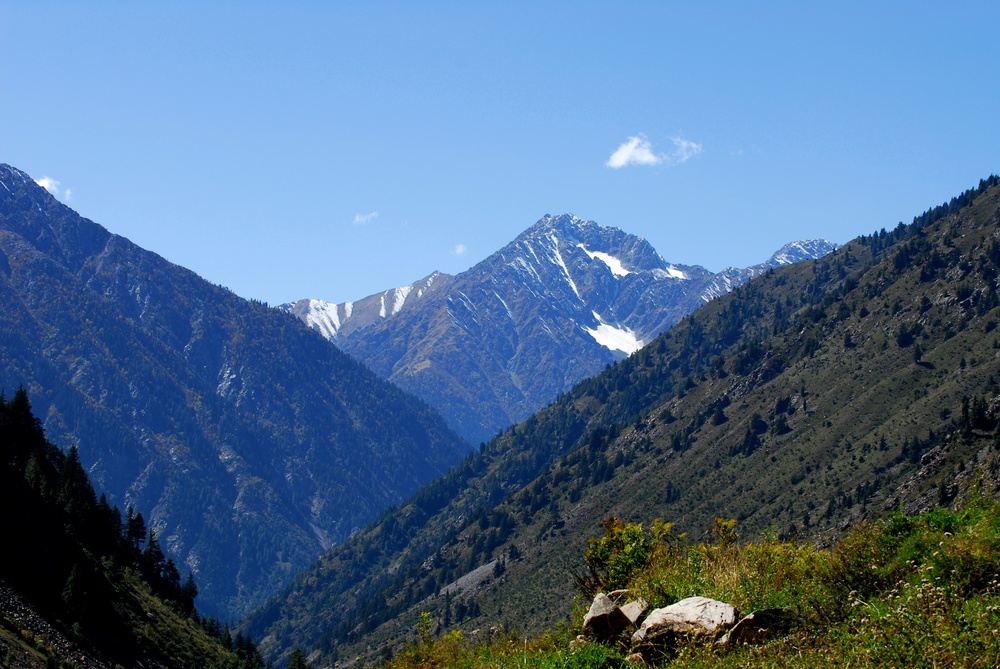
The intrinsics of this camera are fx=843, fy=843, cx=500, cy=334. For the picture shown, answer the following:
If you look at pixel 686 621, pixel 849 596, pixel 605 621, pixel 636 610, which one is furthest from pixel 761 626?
pixel 605 621

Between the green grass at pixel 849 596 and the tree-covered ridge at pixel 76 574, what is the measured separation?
43.0 meters

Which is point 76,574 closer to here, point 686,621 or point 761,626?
point 686,621

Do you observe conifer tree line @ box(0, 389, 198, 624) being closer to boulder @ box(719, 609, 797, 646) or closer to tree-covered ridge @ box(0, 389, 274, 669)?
tree-covered ridge @ box(0, 389, 274, 669)

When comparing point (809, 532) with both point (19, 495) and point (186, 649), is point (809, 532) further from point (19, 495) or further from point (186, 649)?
point (19, 495)

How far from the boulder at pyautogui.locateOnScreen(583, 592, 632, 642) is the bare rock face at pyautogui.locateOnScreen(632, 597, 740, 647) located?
0.79 m

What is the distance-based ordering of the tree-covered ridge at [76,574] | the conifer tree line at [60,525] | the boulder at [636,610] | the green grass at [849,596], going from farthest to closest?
the conifer tree line at [60,525], the tree-covered ridge at [76,574], the boulder at [636,610], the green grass at [849,596]

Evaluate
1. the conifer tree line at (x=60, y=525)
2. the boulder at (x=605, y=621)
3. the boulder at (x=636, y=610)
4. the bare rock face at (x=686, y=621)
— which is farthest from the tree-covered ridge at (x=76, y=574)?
the bare rock face at (x=686, y=621)

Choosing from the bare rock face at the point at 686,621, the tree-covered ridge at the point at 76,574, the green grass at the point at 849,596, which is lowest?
the green grass at the point at 849,596

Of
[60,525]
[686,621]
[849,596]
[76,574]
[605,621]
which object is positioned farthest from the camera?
[60,525]

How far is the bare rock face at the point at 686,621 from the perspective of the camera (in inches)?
717

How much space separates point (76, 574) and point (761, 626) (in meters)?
69.6

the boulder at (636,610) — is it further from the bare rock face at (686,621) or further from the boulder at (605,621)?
the bare rock face at (686,621)

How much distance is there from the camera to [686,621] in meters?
18.6

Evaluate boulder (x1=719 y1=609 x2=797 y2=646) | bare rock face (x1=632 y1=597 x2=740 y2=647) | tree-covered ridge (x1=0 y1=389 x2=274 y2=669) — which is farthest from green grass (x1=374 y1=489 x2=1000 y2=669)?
tree-covered ridge (x1=0 y1=389 x2=274 y2=669)
